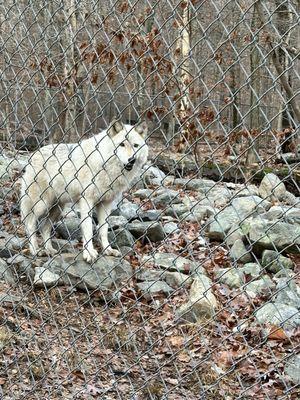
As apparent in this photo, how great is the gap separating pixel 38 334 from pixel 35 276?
3.04ft

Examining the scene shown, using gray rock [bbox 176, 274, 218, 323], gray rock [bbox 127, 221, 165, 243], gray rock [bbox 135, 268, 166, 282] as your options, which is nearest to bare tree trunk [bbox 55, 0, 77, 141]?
gray rock [bbox 127, 221, 165, 243]

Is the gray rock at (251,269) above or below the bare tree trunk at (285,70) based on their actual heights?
below

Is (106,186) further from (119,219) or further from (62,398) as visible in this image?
(62,398)

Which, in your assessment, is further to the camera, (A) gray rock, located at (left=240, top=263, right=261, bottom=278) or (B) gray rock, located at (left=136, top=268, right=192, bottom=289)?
(A) gray rock, located at (left=240, top=263, right=261, bottom=278)

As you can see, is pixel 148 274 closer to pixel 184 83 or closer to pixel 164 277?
pixel 164 277

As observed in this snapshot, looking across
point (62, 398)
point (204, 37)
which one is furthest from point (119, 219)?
point (204, 37)

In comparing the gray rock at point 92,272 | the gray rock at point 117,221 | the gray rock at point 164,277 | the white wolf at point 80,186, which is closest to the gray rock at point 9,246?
the white wolf at point 80,186

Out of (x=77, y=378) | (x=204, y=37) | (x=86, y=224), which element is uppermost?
(x=204, y=37)

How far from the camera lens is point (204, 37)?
94.3 inches

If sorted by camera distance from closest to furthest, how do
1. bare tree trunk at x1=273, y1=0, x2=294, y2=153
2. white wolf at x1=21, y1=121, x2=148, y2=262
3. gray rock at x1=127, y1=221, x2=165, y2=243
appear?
1. bare tree trunk at x1=273, y1=0, x2=294, y2=153
2. white wolf at x1=21, y1=121, x2=148, y2=262
3. gray rock at x1=127, y1=221, x2=165, y2=243

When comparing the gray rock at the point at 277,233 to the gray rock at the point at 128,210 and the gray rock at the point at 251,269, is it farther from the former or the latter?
the gray rock at the point at 128,210

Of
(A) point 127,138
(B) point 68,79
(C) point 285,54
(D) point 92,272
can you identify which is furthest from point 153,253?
(C) point 285,54

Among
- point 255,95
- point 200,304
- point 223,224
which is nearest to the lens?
point 255,95

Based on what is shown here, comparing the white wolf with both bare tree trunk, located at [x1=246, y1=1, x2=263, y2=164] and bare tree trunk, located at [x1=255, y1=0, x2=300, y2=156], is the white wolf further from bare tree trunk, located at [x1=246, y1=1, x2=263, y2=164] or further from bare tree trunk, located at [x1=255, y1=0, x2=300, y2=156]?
bare tree trunk, located at [x1=255, y1=0, x2=300, y2=156]
